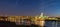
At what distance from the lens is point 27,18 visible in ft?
8.14

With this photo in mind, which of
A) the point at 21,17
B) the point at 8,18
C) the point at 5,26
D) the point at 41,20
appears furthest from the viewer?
the point at 41,20

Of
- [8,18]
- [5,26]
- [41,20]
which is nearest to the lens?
[5,26]

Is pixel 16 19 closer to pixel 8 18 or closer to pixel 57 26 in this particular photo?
pixel 8 18

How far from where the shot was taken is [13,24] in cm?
220

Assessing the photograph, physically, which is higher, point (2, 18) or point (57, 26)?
point (2, 18)

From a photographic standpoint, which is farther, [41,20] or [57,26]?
[57,26]

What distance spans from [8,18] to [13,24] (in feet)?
0.52

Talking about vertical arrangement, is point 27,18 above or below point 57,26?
above

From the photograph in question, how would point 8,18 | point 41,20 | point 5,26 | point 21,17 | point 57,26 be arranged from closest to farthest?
point 5,26, point 8,18, point 21,17, point 41,20, point 57,26

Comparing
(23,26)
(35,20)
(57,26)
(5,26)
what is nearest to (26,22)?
(23,26)

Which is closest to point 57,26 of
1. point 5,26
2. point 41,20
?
point 41,20

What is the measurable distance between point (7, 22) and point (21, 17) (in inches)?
16.1

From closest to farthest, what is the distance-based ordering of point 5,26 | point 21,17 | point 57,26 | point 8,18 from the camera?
point 5,26 → point 8,18 → point 21,17 → point 57,26

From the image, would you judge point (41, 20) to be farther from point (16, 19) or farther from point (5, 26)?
point (5, 26)
